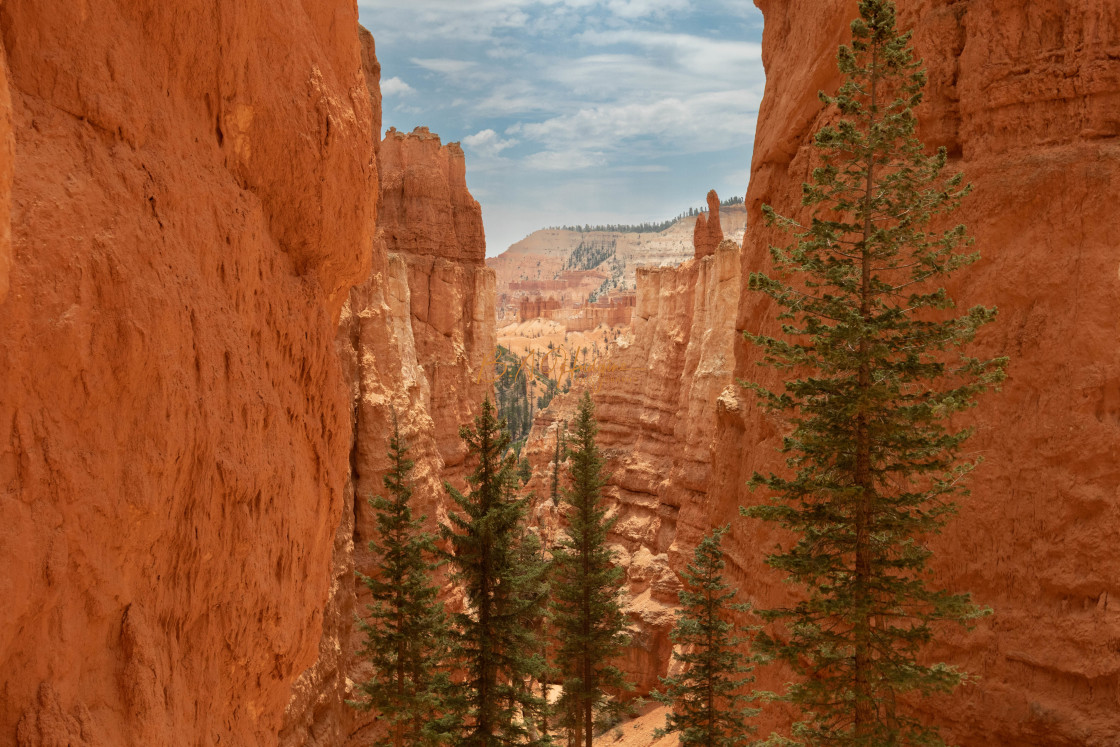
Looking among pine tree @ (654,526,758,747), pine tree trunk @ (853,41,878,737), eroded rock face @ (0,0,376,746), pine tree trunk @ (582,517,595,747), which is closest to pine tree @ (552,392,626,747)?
pine tree trunk @ (582,517,595,747)

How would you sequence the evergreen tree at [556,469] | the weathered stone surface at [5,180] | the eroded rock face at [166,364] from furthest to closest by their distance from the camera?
the evergreen tree at [556,469]
the eroded rock face at [166,364]
the weathered stone surface at [5,180]

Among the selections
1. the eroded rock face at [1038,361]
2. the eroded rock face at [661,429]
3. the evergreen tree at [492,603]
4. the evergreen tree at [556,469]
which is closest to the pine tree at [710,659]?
the evergreen tree at [492,603]

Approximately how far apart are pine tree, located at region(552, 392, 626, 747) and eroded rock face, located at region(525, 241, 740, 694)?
19.7ft

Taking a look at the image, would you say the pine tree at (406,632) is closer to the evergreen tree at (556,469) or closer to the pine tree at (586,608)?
the pine tree at (586,608)

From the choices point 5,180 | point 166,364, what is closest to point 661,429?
point 166,364

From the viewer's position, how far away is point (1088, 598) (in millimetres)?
9727

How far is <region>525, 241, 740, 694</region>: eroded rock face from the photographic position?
31.9 m

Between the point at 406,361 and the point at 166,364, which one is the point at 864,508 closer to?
the point at 166,364

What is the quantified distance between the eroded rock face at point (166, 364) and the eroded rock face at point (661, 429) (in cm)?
2081

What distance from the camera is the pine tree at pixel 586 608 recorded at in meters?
19.8

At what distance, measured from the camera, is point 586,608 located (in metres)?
20.3

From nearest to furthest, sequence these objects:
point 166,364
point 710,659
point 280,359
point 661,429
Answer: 1. point 166,364
2. point 280,359
3. point 710,659
4. point 661,429

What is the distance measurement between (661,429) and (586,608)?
803 inches

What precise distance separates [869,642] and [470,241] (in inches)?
1134
